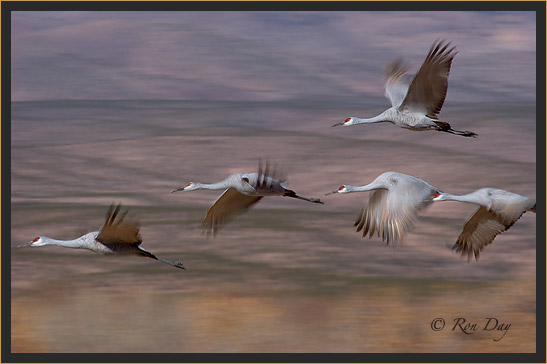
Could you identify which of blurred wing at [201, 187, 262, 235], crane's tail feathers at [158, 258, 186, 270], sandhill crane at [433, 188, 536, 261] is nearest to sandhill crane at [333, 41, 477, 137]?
sandhill crane at [433, 188, 536, 261]

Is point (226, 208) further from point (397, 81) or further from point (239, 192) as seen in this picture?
point (397, 81)

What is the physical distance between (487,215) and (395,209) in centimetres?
80

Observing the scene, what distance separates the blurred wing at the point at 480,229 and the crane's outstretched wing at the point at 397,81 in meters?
1.41

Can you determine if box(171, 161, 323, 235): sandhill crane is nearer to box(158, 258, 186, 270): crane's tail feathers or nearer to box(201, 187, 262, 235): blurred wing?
box(201, 187, 262, 235): blurred wing

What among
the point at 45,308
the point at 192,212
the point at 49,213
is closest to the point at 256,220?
the point at 192,212

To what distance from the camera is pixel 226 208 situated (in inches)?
378

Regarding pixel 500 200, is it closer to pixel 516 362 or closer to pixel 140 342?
pixel 516 362

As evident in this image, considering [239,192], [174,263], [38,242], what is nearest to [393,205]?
[239,192]

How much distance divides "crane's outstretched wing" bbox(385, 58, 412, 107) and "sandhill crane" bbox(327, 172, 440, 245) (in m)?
1.14

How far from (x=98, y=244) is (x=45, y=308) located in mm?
908

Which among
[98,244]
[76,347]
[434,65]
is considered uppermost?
[434,65]

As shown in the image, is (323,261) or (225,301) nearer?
(225,301)

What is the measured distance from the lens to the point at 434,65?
922 centimetres

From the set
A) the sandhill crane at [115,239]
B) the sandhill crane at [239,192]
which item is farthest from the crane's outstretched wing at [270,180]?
the sandhill crane at [115,239]
